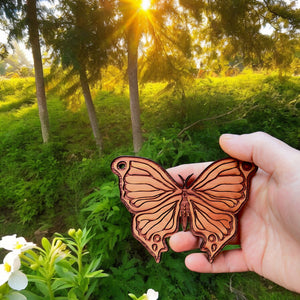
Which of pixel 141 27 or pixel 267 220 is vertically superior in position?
pixel 141 27

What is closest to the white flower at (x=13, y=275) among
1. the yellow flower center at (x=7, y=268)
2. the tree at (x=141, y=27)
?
the yellow flower center at (x=7, y=268)

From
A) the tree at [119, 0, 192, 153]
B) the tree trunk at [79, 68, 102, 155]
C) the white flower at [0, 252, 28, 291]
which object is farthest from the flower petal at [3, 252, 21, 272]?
the tree trunk at [79, 68, 102, 155]

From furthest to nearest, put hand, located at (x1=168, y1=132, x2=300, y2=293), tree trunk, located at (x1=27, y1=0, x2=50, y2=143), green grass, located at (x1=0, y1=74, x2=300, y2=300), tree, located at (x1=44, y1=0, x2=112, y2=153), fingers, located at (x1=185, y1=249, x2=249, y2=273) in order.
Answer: tree trunk, located at (x1=27, y1=0, x2=50, y2=143)
tree, located at (x1=44, y1=0, x2=112, y2=153)
green grass, located at (x1=0, y1=74, x2=300, y2=300)
fingers, located at (x1=185, y1=249, x2=249, y2=273)
hand, located at (x1=168, y1=132, x2=300, y2=293)

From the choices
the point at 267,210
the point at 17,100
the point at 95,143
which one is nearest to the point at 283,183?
the point at 267,210

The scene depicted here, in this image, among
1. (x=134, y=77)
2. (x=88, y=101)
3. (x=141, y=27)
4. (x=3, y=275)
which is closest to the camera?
(x=3, y=275)

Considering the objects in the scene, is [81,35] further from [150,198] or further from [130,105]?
[150,198]

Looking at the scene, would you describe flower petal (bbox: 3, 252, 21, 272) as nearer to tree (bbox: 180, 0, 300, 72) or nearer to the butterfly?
the butterfly

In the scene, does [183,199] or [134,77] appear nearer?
[183,199]

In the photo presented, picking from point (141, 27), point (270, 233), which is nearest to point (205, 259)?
point (270, 233)
